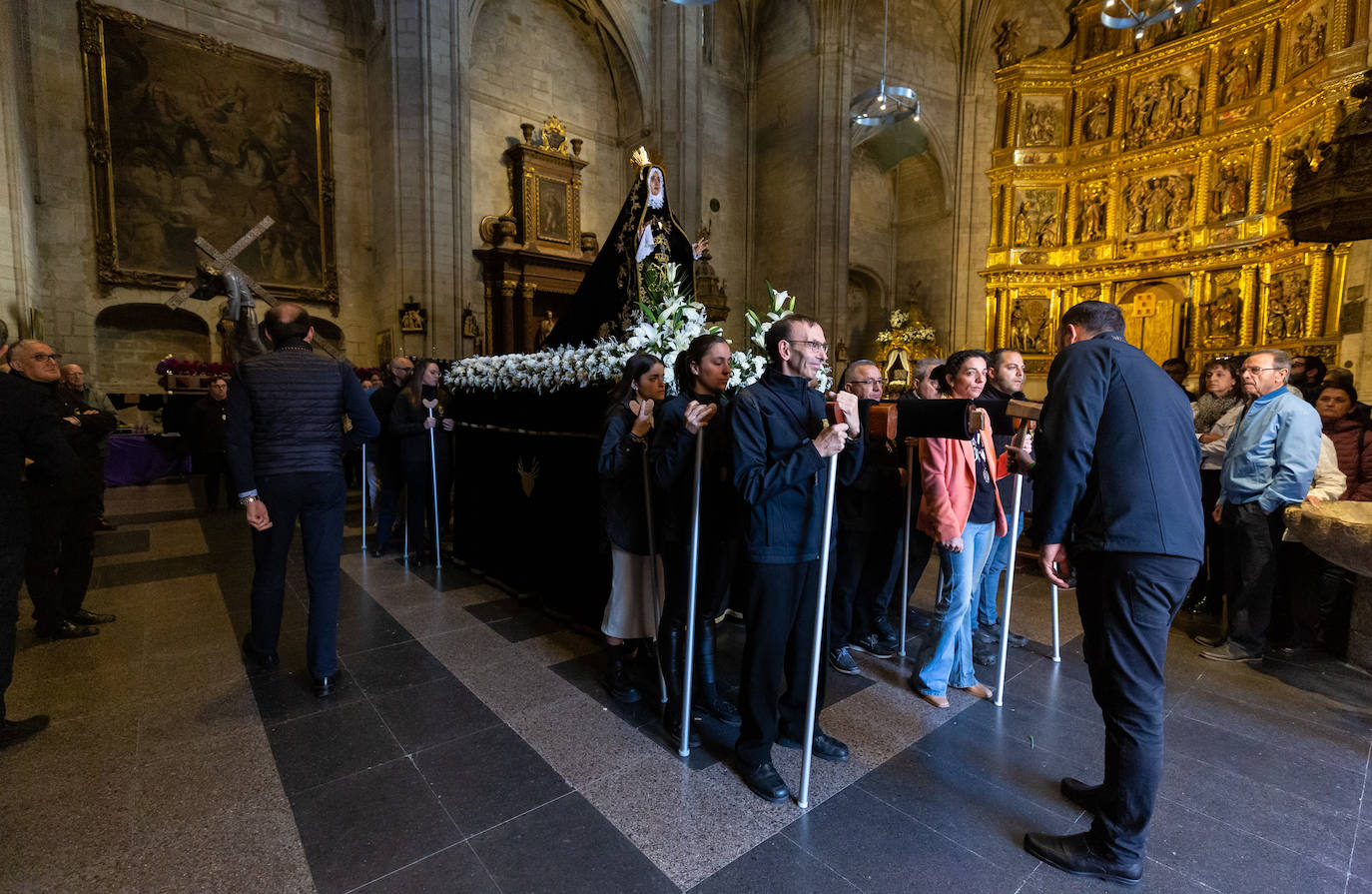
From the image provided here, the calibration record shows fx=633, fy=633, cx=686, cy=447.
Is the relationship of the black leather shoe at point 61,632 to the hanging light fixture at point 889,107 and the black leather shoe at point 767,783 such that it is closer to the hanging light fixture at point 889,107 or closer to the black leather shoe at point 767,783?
the black leather shoe at point 767,783

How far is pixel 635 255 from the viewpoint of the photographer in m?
3.80

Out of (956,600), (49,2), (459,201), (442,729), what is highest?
(49,2)

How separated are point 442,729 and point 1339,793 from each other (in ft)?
12.2

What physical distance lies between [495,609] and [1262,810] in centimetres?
410

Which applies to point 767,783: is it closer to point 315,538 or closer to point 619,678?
point 619,678

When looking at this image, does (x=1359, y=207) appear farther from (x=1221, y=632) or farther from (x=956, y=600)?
(x=956, y=600)

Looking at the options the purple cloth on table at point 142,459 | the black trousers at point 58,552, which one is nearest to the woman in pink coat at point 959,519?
the black trousers at point 58,552

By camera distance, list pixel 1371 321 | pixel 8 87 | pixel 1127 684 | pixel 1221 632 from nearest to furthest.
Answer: pixel 1127 684 → pixel 1221 632 → pixel 8 87 → pixel 1371 321

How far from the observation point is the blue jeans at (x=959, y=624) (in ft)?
10.3

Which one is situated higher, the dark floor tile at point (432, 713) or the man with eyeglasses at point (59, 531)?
the man with eyeglasses at point (59, 531)

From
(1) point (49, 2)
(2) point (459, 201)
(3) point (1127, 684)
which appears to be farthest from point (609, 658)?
(1) point (49, 2)

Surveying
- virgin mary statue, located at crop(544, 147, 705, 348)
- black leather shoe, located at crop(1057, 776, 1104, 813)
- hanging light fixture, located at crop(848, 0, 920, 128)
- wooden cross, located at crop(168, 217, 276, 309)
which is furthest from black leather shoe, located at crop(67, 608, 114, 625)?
hanging light fixture, located at crop(848, 0, 920, 128)

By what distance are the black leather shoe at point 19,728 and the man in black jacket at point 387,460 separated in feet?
9.94

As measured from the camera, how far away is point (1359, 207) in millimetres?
6359
